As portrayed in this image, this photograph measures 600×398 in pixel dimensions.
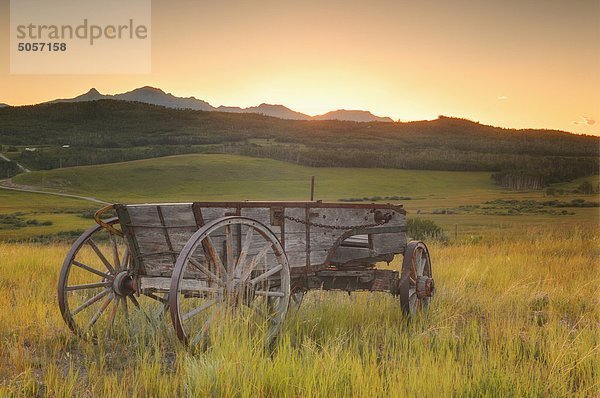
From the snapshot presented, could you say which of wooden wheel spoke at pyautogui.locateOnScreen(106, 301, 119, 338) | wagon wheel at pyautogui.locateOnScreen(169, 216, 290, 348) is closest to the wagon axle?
wooden wheel spoke at pyautogui.locateOnScreen(106, 301, 119, 338)

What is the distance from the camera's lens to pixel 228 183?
75125 millimetres

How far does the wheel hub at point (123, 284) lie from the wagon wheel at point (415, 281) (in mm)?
3045

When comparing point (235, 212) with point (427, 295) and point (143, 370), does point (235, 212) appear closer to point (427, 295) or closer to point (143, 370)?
point (143, 370)

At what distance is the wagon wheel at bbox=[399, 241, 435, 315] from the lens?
695 cm

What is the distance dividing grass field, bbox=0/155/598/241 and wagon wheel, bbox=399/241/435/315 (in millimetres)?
46974

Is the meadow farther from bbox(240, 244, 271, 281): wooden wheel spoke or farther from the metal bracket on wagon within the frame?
the metal bracket on wagon

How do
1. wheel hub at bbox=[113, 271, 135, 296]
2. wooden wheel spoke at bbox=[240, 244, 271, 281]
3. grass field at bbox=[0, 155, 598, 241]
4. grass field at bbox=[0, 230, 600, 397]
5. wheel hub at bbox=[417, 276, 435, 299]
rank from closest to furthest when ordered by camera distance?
grass field at bbox=[0, 230, 600, 397] < wooden wheel spoke at bbox=[240, 244, 271, 281] < wheel hub at bbox=[113, 271, 135, 296] < wheel hub at bbox=[417, 276, 435, 299] < grass field at bbox=[0, 155, 598, 241]

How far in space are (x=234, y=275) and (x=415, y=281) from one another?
2836mm

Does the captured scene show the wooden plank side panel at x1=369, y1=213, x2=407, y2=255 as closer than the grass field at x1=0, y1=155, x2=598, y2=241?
Yes

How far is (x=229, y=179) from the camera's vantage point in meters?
76.9

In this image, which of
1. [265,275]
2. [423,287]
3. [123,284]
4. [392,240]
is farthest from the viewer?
[423,287]

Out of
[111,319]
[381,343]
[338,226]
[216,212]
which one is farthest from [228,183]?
[216,212]

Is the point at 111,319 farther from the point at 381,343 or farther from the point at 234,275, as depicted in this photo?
the point at 381,343

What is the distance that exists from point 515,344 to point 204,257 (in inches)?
124
